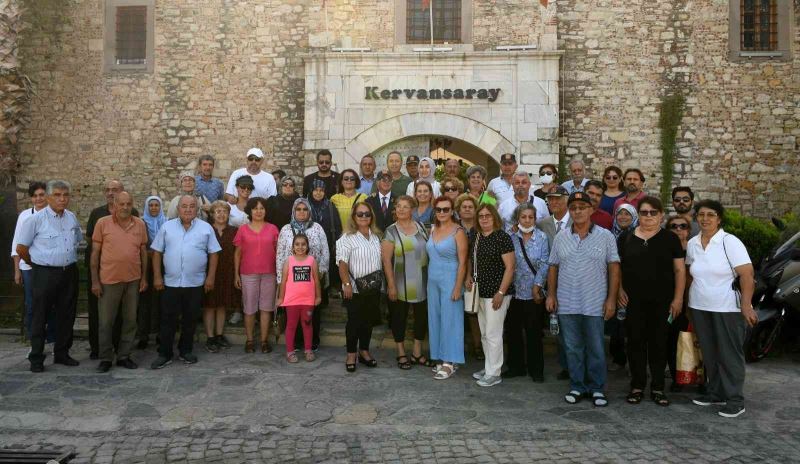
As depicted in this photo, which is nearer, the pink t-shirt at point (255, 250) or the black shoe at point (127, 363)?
the black shoe at point (127, 363)

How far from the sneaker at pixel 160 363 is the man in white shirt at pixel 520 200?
12.5ft

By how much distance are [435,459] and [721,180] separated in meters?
9.67

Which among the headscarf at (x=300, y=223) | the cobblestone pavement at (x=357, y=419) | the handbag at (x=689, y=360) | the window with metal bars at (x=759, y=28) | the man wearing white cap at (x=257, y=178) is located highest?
the window with metal bars at (x=759, y=28)

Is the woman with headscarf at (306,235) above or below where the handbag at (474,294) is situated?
above

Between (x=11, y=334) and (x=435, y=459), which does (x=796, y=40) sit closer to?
(x=435, y=459)

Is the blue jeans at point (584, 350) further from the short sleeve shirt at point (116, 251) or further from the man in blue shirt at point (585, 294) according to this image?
the short sleeve shirt at point (116, 251)

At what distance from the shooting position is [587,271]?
5.10 meters

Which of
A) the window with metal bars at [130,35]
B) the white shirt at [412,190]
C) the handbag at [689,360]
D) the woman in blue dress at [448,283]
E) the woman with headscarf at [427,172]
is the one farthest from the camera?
the window with metal bars at [130,35]

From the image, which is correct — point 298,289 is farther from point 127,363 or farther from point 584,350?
point 584,350

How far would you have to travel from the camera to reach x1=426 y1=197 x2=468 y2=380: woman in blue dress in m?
5.77

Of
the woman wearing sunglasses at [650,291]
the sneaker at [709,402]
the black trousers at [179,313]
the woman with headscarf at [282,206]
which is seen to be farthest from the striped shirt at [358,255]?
the sneaker at [709,402]

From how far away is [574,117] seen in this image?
1138cm

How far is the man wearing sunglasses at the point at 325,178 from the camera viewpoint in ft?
24.5

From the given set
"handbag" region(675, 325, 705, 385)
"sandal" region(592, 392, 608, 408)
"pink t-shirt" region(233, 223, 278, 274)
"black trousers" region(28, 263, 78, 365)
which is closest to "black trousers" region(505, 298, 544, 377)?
"sandal" region(592, 392, 608, 408)
